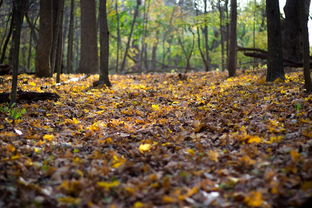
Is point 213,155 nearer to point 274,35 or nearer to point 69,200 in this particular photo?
point 69,200

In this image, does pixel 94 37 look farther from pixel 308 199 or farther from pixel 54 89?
pixel 308 199

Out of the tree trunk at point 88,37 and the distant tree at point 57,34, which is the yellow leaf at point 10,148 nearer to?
Answer: the distant tree at point 57,34

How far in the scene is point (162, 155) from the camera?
4148 millimetres

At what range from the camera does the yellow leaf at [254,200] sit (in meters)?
2.75

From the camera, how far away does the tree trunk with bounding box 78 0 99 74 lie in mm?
15938

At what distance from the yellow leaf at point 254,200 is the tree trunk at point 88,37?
47.1 ft

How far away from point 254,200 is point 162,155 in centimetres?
161

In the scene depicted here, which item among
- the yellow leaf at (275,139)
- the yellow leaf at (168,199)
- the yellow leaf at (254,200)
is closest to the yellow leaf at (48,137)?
the yellow leaf at (168,199)

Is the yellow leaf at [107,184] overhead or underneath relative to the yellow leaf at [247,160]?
underneath

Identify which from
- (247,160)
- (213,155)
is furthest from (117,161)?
(247,160)

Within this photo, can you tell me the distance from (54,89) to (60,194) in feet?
23.8

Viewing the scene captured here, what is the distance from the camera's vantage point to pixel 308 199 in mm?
2719

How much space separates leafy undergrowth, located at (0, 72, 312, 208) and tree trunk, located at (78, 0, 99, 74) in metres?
8.98

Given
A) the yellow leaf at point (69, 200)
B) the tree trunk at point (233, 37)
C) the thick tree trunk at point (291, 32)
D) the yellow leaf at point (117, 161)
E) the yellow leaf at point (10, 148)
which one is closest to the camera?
the yellow leaf at point (69, 200)
